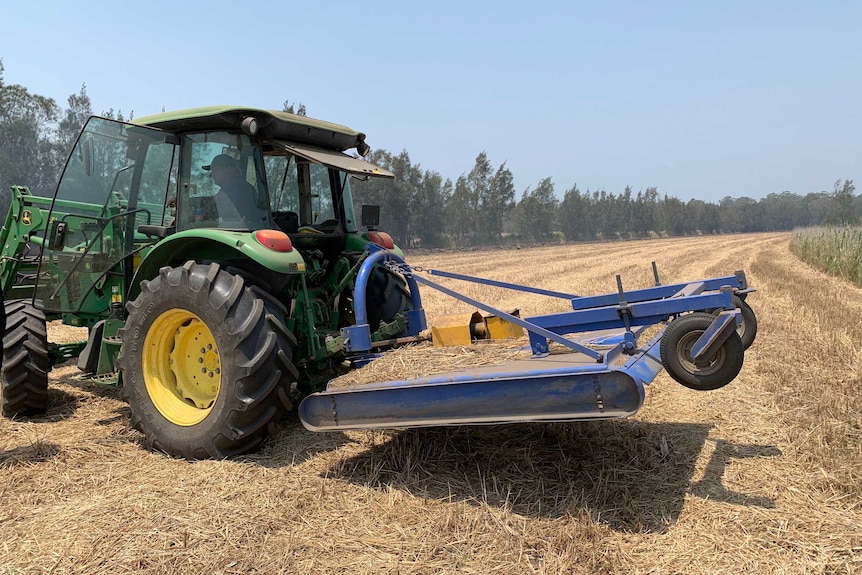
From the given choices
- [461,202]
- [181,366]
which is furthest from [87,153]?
[461,202]

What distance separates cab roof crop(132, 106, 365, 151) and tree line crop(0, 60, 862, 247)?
2442 mm

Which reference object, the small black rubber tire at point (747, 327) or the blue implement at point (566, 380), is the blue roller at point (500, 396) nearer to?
the blue implement at point (566, 380)

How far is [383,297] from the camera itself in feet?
16.5

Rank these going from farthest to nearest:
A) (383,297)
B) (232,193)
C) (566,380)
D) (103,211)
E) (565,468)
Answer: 1. (383,297)
2. (103,211)
3. (232,193)
4. (565,468)
5. (566,380)

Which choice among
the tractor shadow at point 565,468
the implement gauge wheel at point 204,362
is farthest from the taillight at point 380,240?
the tractor shadow at point 565,468

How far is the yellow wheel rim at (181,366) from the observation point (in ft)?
13.0

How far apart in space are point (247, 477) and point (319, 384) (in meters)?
1.13

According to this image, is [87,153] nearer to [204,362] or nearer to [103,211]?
[103,211]

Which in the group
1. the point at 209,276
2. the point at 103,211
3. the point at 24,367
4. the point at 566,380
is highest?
the point at 103,211

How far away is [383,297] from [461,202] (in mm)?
46267

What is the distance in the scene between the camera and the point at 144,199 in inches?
181

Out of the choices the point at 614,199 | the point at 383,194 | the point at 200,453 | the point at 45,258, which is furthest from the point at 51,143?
the point at 614,199

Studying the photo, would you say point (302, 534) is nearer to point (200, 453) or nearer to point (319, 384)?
point (200, 453)

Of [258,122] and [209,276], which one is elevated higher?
[258,122]
